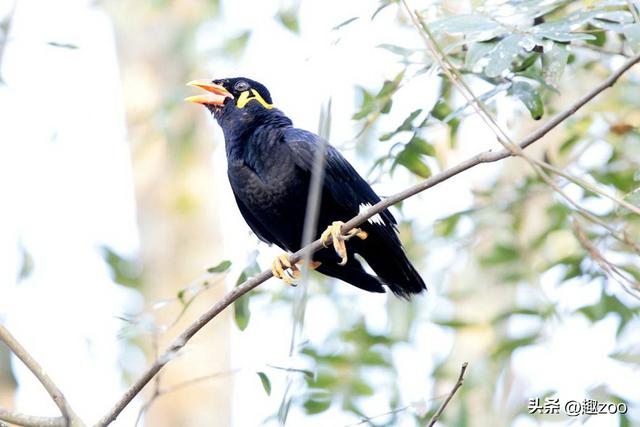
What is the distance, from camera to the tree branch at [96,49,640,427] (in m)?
2.38

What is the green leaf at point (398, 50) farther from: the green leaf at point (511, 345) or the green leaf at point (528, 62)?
the green leaf at point (511, 345)

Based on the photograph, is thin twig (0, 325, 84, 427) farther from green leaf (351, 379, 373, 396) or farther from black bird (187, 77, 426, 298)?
green leaf (351, 379, 373, 396)

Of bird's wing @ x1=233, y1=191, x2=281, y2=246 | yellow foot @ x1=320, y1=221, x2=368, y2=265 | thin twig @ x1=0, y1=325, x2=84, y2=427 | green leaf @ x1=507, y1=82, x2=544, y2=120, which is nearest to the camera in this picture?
thin twig @ x1=0, y1=325, x2=84, y2=427

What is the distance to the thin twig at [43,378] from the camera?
8.16 feet

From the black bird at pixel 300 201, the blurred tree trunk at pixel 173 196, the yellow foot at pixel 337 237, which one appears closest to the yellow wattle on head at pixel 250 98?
the black bird at pixel 300 201

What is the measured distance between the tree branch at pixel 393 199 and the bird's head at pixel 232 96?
1.71 meters

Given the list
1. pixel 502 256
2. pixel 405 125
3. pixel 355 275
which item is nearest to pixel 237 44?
pixel 502 256

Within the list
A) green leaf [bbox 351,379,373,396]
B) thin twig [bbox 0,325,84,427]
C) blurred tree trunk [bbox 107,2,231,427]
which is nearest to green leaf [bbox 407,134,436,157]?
thin twig [bbox 0,325,84,427]

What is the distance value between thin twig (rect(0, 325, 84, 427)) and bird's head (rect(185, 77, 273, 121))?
2013mm

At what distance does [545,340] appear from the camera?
16.6 ft

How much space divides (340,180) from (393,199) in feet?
4.48

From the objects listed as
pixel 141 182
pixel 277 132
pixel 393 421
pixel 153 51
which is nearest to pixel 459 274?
pixel 393 421

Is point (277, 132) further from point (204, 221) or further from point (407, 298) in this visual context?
point (204, 221)

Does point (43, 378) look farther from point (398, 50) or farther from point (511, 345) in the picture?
point (511, 345)
